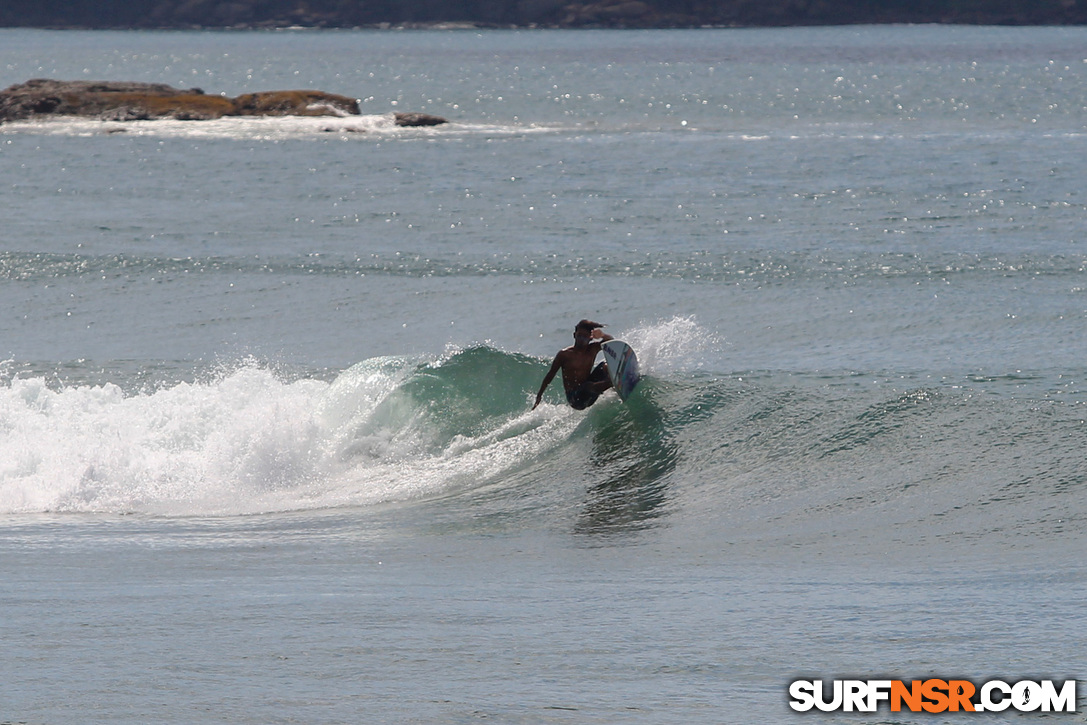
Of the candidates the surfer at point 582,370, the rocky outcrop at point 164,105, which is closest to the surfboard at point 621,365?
the surfer at point 582,370

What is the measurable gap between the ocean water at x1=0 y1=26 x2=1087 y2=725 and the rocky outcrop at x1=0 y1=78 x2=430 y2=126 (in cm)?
2062

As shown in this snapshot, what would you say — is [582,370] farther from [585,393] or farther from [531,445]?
[531,445]

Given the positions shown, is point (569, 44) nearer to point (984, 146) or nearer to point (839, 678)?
point (984, 146)

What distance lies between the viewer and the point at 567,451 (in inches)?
626

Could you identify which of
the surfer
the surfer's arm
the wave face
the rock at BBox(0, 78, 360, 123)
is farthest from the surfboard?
the rock at BBox(0, 78, 360, 123)

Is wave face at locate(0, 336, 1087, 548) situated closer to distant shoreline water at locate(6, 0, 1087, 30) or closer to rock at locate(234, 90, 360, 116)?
rock at locate(234, 90, 360, 116)

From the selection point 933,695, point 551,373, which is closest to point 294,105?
point 551,373

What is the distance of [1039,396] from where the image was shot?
55.9ft

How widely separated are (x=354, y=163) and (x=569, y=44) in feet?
355

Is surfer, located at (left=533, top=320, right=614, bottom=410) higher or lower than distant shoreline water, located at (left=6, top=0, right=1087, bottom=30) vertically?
lower

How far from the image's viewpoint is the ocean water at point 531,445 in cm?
854

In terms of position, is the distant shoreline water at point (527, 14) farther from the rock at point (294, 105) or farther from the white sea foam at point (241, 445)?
the white sea foam at point (241, 445)

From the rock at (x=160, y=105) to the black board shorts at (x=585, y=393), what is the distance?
48.1 metres

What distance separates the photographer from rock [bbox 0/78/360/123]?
208 ft
